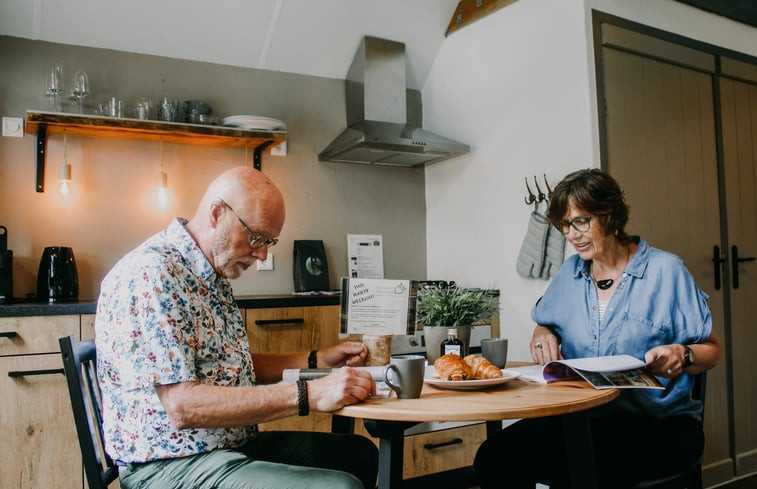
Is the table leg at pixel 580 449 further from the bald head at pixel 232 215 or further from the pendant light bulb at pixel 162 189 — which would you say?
the pendant light bulb at pixel 162 189

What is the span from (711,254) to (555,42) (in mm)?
1388

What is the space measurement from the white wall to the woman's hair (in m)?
0.83

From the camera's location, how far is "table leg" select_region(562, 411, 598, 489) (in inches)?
53.4

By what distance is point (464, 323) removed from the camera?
1.73m

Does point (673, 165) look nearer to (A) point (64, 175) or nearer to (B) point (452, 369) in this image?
(B) point (452, 369)

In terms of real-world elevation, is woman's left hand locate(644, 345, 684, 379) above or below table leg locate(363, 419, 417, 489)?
above

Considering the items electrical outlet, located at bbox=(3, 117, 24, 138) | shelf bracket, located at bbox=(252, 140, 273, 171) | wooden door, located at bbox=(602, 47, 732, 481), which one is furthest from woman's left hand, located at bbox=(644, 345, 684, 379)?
electrical outlet, located at bbox=(3, 117, 24, 138)

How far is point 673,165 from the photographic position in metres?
Answer: 2.99

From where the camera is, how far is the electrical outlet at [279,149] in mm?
3395

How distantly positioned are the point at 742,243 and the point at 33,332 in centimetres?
351

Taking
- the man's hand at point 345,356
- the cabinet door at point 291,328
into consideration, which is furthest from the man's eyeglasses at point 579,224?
the cabinet door at point 291,328

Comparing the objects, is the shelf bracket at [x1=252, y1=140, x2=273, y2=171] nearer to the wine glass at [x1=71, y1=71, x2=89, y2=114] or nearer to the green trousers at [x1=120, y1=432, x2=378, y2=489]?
the wine glass at [x1=71, y1=71, x2=89, y2=114]

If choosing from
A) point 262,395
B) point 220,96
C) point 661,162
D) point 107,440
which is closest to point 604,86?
point 661,162

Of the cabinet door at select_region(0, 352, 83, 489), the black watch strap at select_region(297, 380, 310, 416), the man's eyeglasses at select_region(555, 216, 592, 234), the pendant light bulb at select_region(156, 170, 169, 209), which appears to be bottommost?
the cabinet door at select_region(0, 352, 83, 489)
